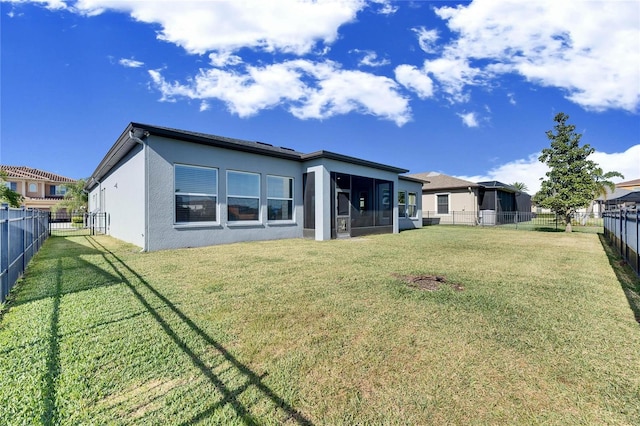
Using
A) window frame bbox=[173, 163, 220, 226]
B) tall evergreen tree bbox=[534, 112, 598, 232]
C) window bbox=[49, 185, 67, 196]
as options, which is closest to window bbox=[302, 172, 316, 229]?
window frame bbox=[173, 163, 220, 226]

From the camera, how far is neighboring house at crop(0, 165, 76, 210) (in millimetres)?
29938

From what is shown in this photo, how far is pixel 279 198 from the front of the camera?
11211mm

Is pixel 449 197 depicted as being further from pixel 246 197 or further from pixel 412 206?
pixel 246 197

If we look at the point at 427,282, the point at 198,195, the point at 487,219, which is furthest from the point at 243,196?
the point at 487,219

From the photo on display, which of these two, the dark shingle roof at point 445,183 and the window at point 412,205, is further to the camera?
the dark shingle roof at point 445,183

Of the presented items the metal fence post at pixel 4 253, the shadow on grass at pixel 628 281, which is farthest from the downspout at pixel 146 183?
the shadow on grass at pixel 628 281

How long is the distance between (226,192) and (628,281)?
1013 centimetres

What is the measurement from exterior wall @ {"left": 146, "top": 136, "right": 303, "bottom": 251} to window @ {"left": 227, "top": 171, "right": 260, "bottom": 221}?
0.57 feet

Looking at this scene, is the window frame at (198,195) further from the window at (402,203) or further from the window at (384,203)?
the window at (402,203)

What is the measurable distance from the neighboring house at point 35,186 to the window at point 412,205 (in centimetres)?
3380

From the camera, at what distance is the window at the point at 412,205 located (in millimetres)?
18516

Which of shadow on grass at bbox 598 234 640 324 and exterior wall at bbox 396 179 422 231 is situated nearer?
shadow on grass at bbox 598 234 640 324

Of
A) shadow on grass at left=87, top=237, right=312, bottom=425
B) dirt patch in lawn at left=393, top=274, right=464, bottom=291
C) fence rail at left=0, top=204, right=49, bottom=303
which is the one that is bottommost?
shadow on grass at left=87, top=237, right=312, bottom=425

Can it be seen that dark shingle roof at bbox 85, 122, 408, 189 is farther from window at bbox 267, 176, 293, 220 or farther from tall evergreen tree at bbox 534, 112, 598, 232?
tall evergreen tree at bbox 534, 112, 598, 232
